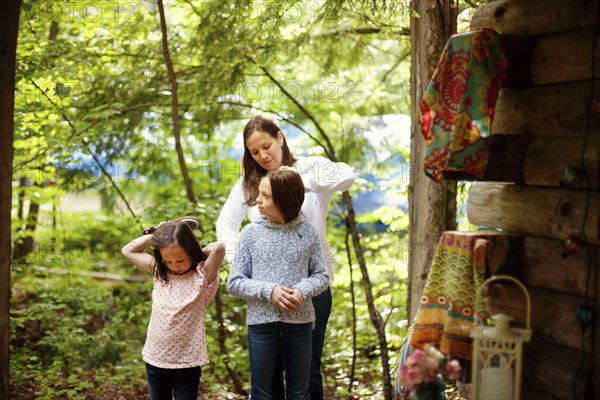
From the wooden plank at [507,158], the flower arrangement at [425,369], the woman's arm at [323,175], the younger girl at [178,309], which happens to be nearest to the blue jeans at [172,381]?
the younger girl at [178,309]

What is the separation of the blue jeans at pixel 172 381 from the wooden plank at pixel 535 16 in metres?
2.41

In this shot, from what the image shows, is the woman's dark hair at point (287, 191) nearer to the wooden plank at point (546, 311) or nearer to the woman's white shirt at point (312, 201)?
the woman's white shirt at point (312, 201)

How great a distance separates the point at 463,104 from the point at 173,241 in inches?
66.5

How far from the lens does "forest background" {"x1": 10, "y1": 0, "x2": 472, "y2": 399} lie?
6094 mm

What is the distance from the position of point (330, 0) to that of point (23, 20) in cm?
315

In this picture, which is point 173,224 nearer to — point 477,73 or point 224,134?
point 477,73

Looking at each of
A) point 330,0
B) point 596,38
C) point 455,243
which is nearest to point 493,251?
point 455,243

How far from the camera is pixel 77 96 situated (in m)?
6.79

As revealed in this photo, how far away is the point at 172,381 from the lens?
13.4ft

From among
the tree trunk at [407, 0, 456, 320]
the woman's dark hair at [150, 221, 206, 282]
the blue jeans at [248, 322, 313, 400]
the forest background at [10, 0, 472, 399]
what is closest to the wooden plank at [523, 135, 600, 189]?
the blue jeans at [248, 322, 313, 400]

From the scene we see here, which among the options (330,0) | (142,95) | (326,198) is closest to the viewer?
(326,198)

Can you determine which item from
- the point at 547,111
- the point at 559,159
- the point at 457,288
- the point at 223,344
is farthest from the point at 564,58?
the point at 223,344

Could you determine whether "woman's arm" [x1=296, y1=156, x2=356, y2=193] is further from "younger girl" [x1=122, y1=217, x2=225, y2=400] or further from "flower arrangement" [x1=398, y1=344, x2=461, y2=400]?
"flower arrangement" [x1=398, y1=344, x2=461, y2=400]

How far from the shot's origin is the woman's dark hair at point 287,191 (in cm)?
392
